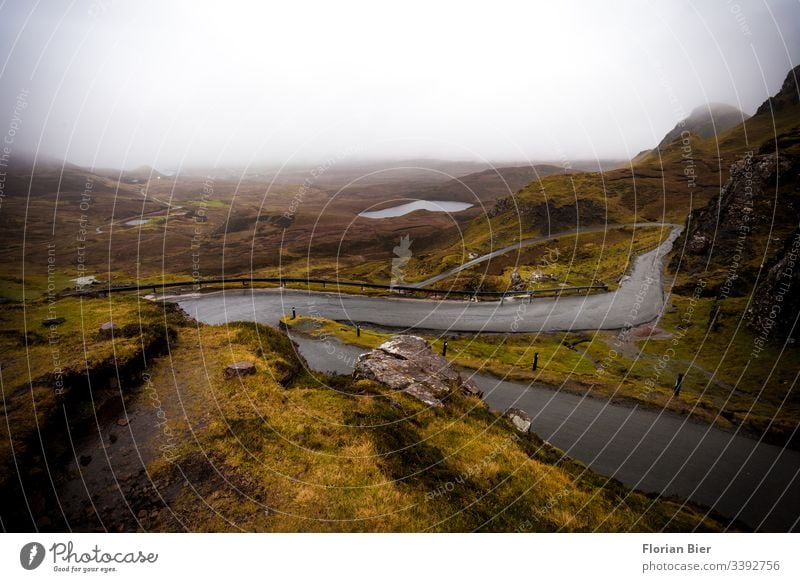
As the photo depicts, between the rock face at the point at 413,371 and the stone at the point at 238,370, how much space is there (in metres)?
6.03

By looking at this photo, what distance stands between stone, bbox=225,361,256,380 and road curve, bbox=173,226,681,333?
74.9 ft

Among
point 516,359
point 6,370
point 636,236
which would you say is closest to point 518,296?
point 516,359

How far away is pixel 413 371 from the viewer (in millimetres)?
21953

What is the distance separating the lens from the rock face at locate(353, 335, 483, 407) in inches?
803

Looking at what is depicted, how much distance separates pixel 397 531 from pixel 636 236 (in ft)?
393

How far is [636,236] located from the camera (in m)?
106

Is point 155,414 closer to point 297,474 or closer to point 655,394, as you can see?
point 297,474

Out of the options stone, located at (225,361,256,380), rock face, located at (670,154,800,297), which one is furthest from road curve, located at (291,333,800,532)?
rock face, located at (670,154,800,297)

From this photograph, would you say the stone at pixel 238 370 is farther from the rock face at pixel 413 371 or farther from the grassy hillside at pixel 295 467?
the rock face at pixel 413 371

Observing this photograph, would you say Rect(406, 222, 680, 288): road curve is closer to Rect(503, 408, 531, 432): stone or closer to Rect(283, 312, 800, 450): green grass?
Rect(283, 312, 800, 450): green grass

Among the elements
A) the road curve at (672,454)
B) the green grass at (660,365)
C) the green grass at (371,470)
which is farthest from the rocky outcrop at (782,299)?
the green grass at (371,470)
